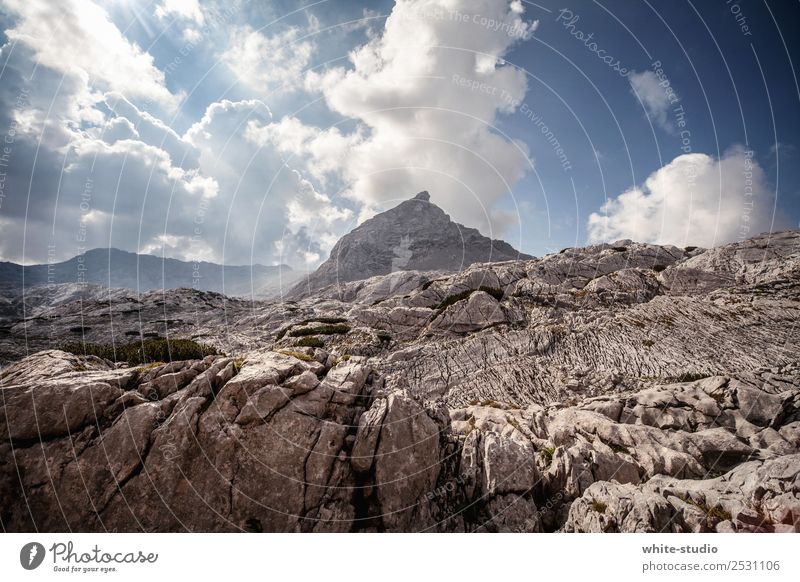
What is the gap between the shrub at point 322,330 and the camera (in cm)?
5660

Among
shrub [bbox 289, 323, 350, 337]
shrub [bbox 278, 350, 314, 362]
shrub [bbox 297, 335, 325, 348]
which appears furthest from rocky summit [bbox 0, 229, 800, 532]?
shrub [bbox 289, 323, 350, 337]

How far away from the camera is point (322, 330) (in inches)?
2303

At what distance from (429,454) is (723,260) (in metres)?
85.5

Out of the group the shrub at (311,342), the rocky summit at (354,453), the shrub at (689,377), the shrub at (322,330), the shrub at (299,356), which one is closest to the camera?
the rocky summit at (354,453)

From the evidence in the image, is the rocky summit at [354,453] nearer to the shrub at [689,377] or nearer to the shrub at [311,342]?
the shrub at [689,377]

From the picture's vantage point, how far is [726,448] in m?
15.5

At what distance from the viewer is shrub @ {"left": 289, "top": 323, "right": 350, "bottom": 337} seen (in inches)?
2228

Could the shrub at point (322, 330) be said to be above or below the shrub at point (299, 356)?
above

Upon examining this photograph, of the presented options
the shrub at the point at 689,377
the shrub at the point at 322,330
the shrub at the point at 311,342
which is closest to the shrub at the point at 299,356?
the shrub at the point at 311,342

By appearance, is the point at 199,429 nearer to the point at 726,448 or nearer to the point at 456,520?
the point at 456,520

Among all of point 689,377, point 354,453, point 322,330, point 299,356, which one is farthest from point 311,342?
point 689,377

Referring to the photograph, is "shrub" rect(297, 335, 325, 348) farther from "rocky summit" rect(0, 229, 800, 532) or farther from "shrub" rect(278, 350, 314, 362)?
"shrub" rect(278, 350, 314, 362)

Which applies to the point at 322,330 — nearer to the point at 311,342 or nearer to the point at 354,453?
the point at 311,342
